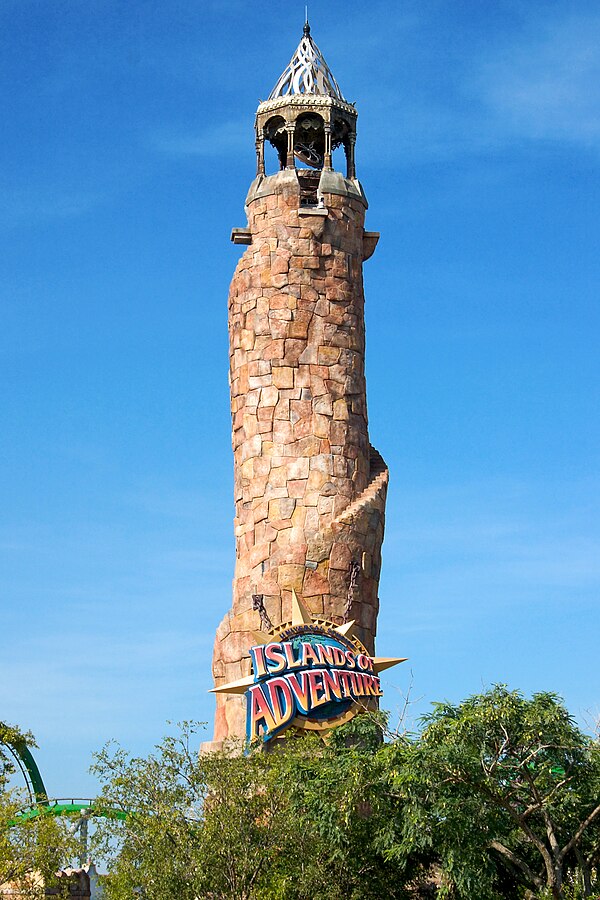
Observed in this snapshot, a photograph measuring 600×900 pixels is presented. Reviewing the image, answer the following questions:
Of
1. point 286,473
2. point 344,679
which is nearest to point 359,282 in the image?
point 286,473

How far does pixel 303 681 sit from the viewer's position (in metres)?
34.2

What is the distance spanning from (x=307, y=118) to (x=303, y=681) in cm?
1574

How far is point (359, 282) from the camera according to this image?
130 feet

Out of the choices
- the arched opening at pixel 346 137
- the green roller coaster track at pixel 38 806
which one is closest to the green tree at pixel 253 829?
the green roller coaster track at pixel 38 806

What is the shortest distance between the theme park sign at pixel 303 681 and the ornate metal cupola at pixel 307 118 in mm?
12909

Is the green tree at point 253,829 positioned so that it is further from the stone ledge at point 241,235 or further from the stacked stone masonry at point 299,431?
the stone ledge at point 241,235

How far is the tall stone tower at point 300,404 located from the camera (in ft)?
120

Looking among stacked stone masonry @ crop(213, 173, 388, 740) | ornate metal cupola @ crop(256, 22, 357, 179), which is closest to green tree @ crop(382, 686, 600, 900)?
stacked stone masonry @ crop(213, 173, 388, 740)

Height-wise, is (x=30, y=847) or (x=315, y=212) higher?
(x=315, y=212)

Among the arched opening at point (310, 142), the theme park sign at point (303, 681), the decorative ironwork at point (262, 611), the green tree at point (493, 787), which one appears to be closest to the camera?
the green tree at point (493, 787)

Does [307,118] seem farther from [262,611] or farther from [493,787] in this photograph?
[493,787]

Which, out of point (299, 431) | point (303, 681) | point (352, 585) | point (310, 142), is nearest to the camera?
point (303, 681)

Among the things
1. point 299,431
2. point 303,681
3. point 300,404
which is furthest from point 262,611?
point 300,404

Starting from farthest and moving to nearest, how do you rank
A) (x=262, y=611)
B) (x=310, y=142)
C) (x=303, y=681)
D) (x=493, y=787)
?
(x=310, y=142) < (x=262, y=611) < (x=303, y=681) < (x=493, y=787)
